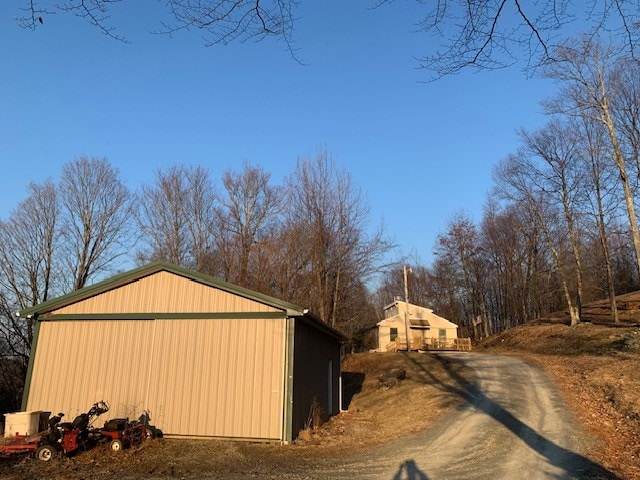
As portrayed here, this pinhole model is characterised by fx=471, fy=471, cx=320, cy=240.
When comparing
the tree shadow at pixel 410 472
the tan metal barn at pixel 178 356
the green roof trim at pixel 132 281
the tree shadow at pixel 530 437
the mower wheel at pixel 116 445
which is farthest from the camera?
the green roof trim at pixel 132 281

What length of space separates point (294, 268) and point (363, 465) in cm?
1926

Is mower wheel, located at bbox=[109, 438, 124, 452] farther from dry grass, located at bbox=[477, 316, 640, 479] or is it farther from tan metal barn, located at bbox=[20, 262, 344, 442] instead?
dry grass, located at bbox=[477, 316, 640, 479]

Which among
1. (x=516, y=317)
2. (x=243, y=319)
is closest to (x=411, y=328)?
(x=516, y=317)

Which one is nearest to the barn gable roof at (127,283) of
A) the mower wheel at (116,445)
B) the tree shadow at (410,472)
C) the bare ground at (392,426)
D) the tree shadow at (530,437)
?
the bare ground at (392,426)

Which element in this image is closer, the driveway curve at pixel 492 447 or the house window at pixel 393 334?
the driveway curve at pixel 492 447

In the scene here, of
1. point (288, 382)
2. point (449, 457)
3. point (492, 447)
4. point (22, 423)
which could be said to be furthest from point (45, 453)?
point (492, 447)

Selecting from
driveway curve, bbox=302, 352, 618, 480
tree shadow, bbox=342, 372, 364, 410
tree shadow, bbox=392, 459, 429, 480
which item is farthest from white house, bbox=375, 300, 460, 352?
tree shadow, bbox=392, 459, 429, 480

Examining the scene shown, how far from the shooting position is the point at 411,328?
134 feet

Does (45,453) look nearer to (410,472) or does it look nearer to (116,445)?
(116,445)

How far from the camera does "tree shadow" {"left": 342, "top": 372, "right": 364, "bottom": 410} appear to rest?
20.0 meters

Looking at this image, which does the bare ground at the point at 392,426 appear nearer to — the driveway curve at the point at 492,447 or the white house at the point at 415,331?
the driveway curve at the point at 492,447

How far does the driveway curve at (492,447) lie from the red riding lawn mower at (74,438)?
442cm

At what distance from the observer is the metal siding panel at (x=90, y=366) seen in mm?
11789

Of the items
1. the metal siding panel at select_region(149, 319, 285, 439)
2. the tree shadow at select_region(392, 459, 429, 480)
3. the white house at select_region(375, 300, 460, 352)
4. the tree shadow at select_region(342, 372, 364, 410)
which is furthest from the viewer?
the white house at select_region(375, 300, 460, 352)
